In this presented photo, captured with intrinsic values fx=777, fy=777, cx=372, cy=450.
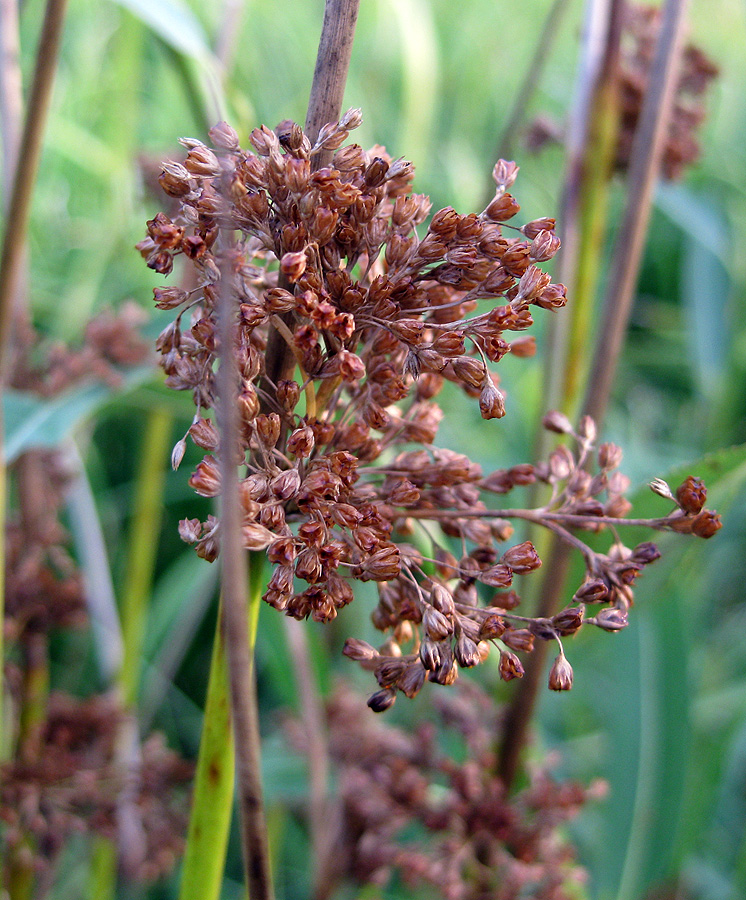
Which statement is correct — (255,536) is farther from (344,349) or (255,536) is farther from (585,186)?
(585,186)

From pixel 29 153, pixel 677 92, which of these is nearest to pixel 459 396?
pixel 677 92

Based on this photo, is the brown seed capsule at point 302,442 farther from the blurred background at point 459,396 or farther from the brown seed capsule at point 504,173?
the blurred background at point 459,396

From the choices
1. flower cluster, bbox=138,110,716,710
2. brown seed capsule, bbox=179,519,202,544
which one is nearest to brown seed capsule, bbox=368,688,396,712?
flower cluster, bbox=138,110,716,710

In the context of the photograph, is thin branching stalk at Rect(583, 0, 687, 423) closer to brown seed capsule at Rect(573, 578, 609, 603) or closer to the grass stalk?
brown seed capsule at Rect(573, 578, 609, 603)

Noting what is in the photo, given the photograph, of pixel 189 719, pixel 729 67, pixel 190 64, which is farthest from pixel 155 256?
pixel 729 67

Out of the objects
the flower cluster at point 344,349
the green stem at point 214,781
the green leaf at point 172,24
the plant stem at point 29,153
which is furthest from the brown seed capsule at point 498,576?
the green leaf at point 172,24

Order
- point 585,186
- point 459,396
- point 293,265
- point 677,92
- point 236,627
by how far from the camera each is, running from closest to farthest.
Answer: point 236,627
point 293,265
point 585,186
point 677,92
point 459,396
